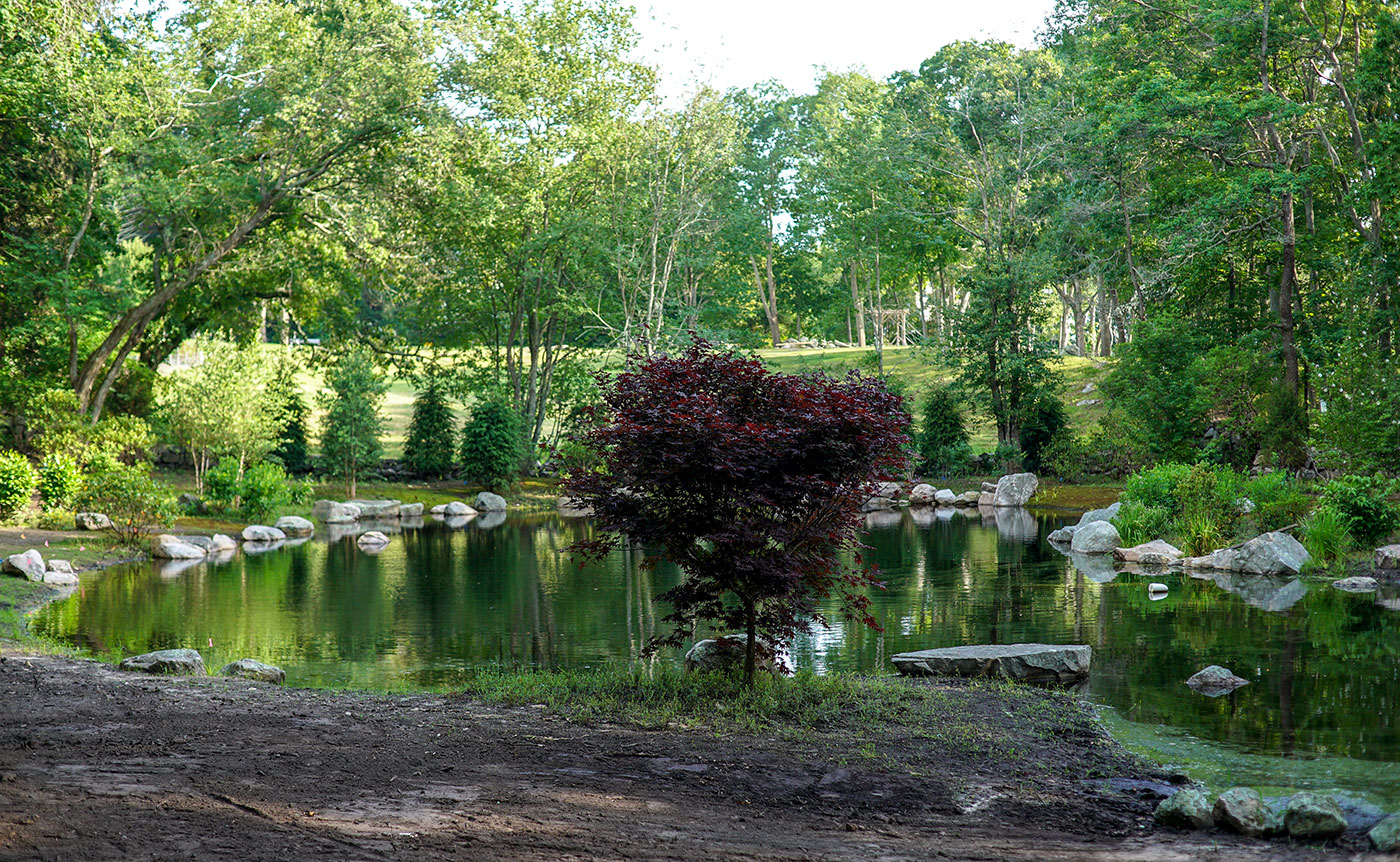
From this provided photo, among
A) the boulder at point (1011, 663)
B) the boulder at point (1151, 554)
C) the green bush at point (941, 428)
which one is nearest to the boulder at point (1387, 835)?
the boulder at point (1011, 663)

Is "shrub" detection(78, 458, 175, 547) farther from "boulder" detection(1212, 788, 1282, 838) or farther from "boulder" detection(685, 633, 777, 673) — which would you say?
"boulder" detection(1212, 788, 1282, 838)

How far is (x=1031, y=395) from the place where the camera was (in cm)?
3350

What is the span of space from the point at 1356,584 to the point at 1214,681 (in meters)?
6.95

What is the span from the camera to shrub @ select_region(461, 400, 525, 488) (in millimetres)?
33562

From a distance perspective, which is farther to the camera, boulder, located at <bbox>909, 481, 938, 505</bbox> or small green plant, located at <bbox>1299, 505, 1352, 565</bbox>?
boulder, located at <bbox>909, 481, 938, 505</bbox>

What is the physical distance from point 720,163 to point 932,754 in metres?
30.9

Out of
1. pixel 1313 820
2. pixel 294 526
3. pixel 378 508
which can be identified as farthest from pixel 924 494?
pixel 1313 820

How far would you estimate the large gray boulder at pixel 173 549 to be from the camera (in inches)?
775

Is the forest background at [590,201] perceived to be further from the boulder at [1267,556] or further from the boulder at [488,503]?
the boulder at [488,503]

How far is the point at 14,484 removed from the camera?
19.7 m

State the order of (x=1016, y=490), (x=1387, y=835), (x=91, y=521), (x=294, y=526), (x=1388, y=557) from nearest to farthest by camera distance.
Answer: (x=1387, y=835), (x=1388, y=557), (x=91, y=521), (x=294, y=526), (x=1016, y=490)

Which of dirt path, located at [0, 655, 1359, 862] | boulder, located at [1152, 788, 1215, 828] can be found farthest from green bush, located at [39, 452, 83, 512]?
boulder, located at [1152, 788, 1215, 828]

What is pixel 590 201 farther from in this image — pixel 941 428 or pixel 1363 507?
pixel 1363 507

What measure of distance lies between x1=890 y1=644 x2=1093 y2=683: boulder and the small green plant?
334 inches
